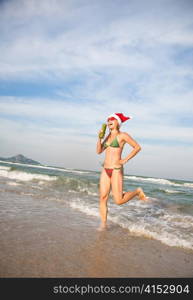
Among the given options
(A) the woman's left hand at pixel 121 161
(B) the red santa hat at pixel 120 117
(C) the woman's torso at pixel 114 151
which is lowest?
(A) the woman's left hand at pixel 121 161

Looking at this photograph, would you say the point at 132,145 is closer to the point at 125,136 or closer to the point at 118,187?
the point at 125,136

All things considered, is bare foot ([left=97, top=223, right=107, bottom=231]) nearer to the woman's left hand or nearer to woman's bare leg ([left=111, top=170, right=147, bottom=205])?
woman's bare leg ([left=111, top=170, right=147, bottom=205])

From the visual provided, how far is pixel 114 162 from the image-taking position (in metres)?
5.24

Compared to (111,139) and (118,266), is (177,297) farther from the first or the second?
(111,139)

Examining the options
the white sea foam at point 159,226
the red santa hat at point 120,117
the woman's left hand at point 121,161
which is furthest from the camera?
the red santa hat at point 120,117

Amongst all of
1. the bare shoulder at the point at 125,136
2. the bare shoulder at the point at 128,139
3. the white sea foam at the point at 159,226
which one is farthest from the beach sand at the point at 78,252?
the bare shoulder at the point at 125,136

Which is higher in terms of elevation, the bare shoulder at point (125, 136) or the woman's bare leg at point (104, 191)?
the bare shoulder at point (125, 136)

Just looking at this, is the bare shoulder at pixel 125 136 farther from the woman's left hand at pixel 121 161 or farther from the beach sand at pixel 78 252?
the beach sand at pixel 78 252

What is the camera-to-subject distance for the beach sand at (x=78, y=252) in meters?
2.91

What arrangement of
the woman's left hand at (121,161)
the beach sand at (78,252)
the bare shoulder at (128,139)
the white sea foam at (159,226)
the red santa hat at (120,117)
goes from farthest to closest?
the red santa hat at (120,117) → the bare shoulder at (128,139) → the woman's left hand at (121,161) → the white sea foam at (159,226) → the beach sand at (78,252)

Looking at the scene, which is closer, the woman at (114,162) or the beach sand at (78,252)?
the beach sand at (78,252)

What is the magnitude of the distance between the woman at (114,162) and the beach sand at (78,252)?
2.41 ft

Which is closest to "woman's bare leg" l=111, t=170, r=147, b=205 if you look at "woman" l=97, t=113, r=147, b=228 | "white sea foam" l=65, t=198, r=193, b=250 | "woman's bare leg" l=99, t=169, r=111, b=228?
"woman" l=97, t=113, r=147, b=228

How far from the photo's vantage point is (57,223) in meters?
5.23
